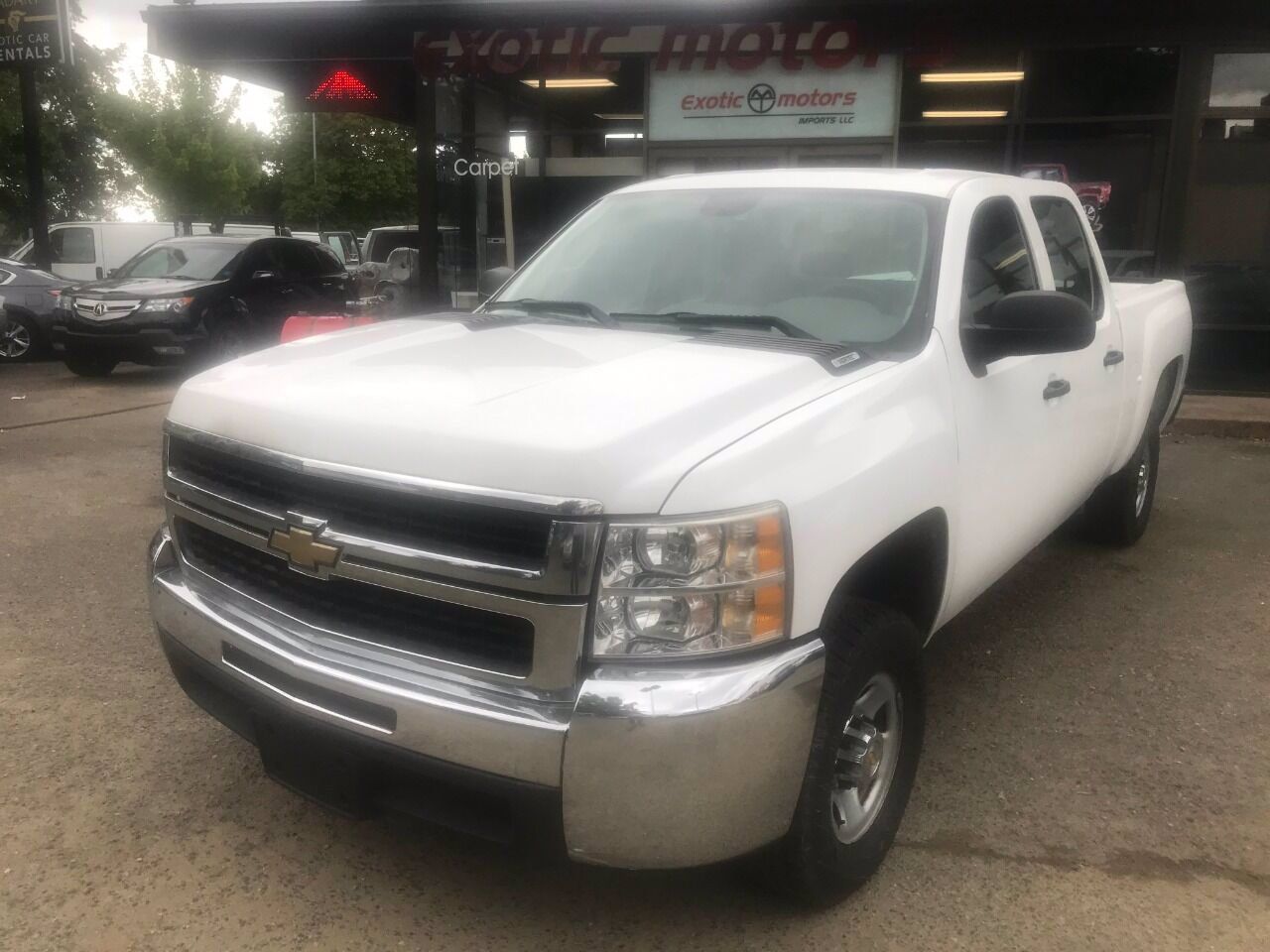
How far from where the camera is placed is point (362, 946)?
2.59m

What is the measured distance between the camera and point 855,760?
8.75ft

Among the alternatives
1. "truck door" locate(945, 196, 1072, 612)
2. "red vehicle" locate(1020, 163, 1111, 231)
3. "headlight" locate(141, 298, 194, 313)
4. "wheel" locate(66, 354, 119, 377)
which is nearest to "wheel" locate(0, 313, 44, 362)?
"wheel" locate(66, 354, 119, 377)

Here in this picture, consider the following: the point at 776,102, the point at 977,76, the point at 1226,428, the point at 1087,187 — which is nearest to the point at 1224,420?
the point at 1226,428

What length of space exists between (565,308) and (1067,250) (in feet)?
7.20

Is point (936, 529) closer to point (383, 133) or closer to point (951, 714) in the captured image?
point (951, 714)

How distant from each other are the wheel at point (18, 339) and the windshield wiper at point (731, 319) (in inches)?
527

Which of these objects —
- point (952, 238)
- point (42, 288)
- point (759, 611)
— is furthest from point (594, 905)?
point (42, 288)

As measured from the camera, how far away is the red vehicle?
11219 millimetres

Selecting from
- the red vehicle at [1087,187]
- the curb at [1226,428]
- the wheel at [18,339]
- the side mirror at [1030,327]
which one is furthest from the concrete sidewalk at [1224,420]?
the wheel at [18,339]

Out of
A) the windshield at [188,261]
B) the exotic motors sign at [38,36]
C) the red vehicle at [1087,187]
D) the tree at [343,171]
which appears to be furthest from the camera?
the tree at [343,171]

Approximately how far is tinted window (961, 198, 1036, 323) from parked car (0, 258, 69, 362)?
13.4 metres

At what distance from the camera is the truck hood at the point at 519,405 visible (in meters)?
2.16

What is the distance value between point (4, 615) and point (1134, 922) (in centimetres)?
442

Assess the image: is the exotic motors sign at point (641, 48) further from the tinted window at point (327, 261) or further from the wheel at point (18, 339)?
the wheel at point (18, 339)
